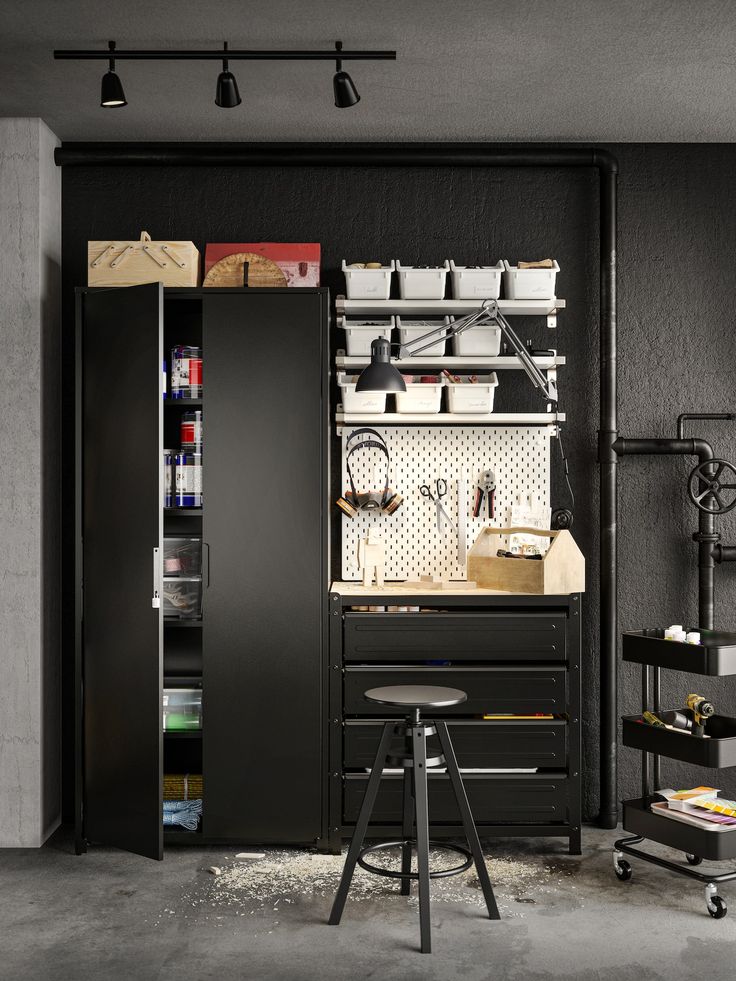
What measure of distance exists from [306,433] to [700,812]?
2125 millimetres

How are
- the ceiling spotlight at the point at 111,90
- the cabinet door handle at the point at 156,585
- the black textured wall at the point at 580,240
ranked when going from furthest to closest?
the black textured wall at the point at 580,240 → the cabinet door handle at the point at 156,585 → the ceiling spotlight at the point at 111,90

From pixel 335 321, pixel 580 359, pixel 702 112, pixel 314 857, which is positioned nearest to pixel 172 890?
pixel 314 857

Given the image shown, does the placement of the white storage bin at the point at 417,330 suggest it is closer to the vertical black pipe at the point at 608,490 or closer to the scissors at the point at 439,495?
the scissors at the point at 439,495

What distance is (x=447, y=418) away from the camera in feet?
13.5

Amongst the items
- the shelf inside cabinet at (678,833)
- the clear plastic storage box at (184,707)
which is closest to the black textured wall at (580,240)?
the shelf inside cabinet at (678,833)

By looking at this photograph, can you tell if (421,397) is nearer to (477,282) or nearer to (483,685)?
(477,282)

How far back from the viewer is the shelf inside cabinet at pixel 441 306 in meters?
4.08

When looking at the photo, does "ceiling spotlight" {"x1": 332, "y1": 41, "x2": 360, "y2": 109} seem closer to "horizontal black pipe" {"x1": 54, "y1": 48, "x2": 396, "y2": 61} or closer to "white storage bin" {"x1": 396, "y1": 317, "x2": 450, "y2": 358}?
"horizontal black pipe" {"x1": 54, "y1": 48, "x2": 396, "y2": 61}

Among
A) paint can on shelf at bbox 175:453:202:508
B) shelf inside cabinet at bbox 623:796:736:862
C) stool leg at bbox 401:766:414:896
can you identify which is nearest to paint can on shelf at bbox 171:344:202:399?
paint can on shelf at bbox 175:453:202:508

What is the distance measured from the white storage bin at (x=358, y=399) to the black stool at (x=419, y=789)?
1391mm

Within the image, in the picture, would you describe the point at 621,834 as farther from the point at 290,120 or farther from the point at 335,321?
the point at 290,120

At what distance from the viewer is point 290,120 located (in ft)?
13.3

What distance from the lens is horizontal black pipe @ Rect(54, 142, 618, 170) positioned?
4.27 meters

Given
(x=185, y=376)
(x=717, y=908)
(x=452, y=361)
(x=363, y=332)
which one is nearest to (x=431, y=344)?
(x=452, y=361)
